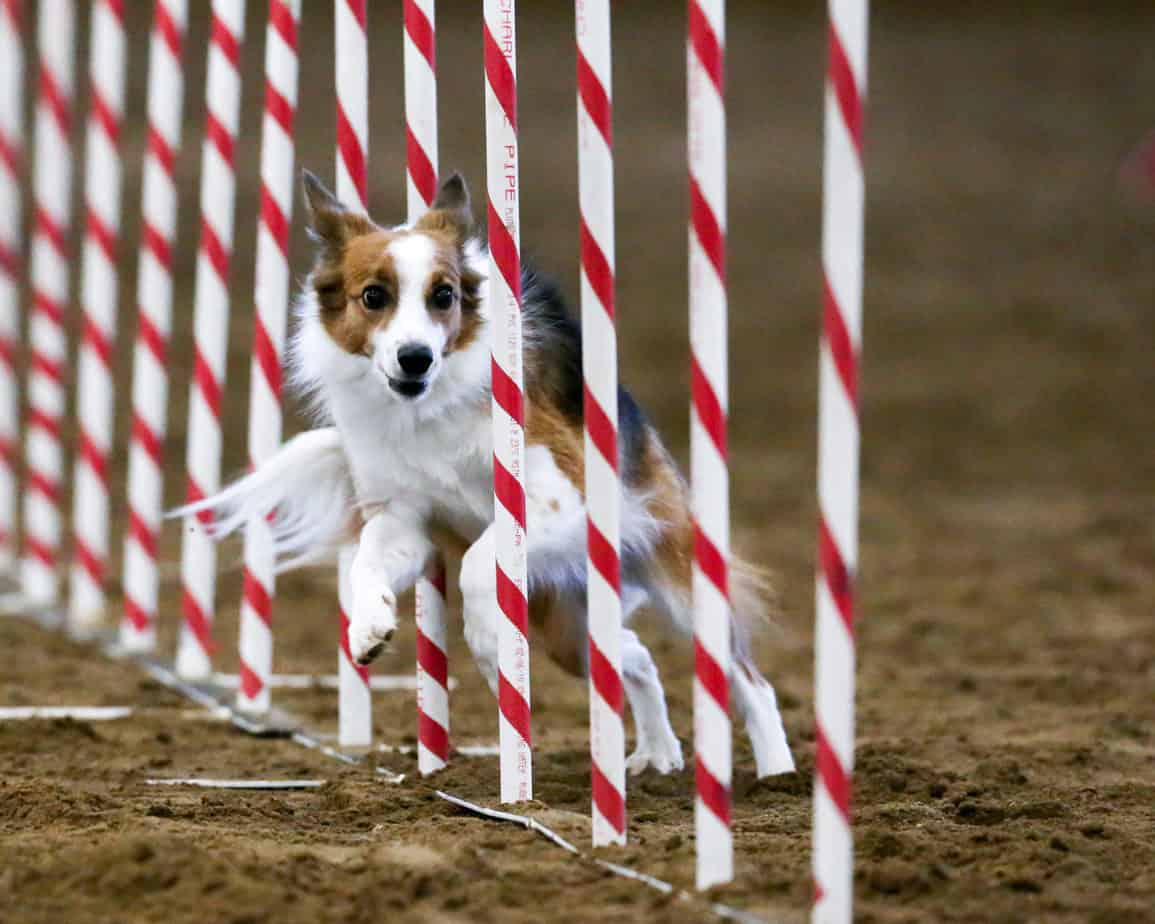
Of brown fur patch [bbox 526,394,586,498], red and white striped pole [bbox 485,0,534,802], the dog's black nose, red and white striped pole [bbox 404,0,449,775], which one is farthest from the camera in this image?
red and white striped pole [bbox 404,0,449,775]

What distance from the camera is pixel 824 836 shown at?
15.4 feet

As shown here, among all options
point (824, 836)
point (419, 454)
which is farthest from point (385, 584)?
point (824, 836)

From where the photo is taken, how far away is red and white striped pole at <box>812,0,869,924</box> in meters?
4.53

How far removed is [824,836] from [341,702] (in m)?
3.13

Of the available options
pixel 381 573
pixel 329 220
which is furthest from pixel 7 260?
pixel 381 573

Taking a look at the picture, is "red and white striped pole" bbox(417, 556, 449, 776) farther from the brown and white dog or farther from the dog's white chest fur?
the dog's white chest fur

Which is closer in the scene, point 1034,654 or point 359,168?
point 359,168

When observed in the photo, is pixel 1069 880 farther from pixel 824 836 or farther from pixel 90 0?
pixel 90 0

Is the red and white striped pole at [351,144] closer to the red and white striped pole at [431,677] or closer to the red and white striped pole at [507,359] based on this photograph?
the red and white striped pole at [431,677]

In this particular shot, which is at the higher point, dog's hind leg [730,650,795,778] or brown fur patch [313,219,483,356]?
brown fur patch [313,219,483,356]

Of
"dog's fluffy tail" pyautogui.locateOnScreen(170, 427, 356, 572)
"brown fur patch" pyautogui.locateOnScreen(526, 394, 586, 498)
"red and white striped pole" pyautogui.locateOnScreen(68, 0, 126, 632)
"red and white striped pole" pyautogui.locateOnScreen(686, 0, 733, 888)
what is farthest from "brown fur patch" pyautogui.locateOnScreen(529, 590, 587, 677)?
"red and white striped pole" pyautogui.locateOnScreen(68, 0, 126, 632)

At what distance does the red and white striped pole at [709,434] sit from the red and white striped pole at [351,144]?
7.92 ft

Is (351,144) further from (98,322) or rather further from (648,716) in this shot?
(98,322)

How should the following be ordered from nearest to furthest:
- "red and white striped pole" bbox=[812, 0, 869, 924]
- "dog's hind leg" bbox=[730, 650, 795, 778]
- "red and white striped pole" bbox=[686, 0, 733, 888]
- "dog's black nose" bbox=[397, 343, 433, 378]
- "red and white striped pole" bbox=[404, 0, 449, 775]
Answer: "red and white striped pole" bbox=[812, 0, 869, 924] → "red and white striped pole" bbox=[686, 0, 733, 888] → "dog's black nose" bbox=[397, 343, 433, 378] → "red and white striped pole" bbox=[404, 0, 449, 775] → "dog's hind leg" bbox=[730, 650, 795, 778]
